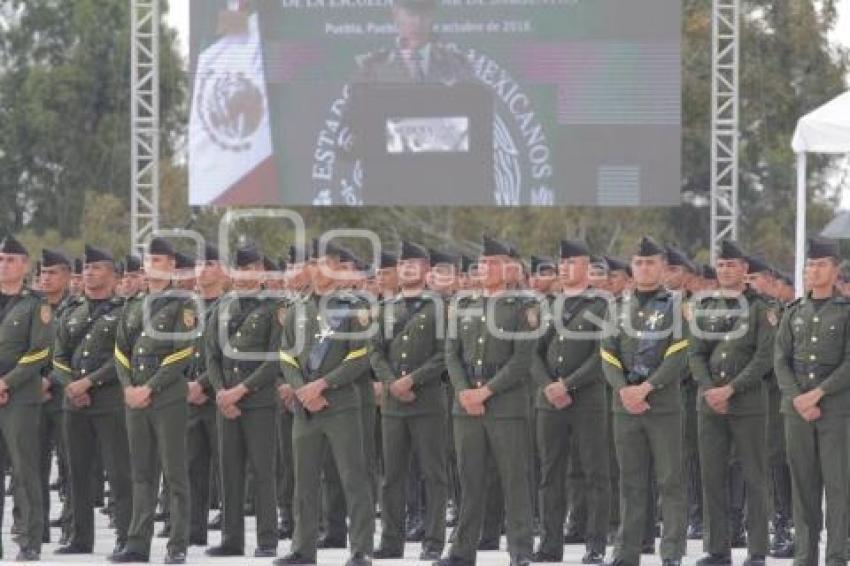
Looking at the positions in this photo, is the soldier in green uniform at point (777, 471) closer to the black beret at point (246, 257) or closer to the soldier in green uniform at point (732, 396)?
the soldier in green uniform at point (732, 396)

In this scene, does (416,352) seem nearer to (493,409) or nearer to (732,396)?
(493,409)

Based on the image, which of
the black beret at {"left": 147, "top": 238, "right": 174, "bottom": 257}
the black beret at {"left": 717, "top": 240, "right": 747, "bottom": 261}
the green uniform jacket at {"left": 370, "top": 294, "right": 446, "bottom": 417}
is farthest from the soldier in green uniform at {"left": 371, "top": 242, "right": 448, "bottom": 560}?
the black beret at {"left": 717, "top": 240, "right": 747, "bottom": 261}

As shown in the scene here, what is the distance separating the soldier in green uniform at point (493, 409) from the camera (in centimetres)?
1327

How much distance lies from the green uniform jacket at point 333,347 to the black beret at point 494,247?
82 centimetres

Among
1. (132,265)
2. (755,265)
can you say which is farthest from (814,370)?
(132,265)

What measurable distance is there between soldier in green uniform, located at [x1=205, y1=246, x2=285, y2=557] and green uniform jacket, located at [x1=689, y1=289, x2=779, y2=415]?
2.67 m

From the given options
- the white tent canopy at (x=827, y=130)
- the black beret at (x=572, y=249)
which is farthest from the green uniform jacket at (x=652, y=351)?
the white tent canopy at (x=827, y=130)

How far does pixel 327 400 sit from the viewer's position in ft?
43.7

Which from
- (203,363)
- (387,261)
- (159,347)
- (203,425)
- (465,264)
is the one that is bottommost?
(203,425)

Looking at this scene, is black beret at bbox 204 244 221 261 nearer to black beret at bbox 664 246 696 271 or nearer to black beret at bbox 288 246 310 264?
black beret at bbox 288 246 310 264

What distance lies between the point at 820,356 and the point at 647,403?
3.42 feet

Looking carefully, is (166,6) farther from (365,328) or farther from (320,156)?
(365,328)

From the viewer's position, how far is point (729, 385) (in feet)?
44.9

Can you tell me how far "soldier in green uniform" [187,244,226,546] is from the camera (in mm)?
14961
